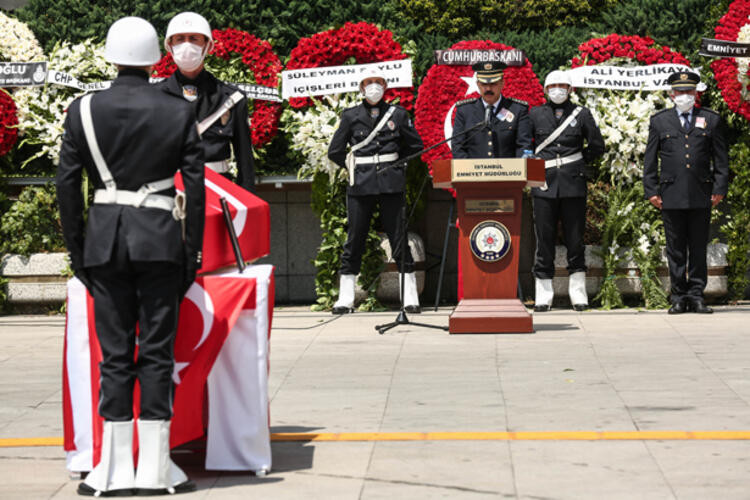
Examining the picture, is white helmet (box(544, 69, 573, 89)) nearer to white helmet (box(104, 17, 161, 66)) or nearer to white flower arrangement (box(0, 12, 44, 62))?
white flower arrangement (box(0, 12, 44, 62))

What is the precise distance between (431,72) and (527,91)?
3.05 ft

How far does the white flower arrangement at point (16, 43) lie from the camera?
500 inches

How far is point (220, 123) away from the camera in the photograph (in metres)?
7.69

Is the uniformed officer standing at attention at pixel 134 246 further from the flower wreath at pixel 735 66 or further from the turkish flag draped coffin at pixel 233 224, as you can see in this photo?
the flower wreath at pixel 735 66

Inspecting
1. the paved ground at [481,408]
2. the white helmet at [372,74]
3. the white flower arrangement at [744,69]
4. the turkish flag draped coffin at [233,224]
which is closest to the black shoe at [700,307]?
the paved ground at [481,408]

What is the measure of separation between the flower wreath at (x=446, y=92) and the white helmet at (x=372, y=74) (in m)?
0.51

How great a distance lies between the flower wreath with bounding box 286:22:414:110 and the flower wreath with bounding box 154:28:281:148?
0.36m

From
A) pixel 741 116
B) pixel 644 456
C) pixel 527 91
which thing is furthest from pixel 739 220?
pixel 644 456

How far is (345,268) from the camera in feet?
37.7

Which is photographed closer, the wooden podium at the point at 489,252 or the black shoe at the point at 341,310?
the wooden podium at the point at 489,252

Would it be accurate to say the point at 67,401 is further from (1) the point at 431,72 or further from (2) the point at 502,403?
(1) the point at 431,72

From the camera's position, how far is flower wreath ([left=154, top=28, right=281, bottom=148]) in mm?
12305

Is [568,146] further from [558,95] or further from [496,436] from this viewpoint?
[496,436]

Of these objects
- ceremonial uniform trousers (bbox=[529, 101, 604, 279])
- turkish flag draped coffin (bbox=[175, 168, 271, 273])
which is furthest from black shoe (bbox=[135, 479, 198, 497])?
ceremonial uniform trousers (bbox=[529, 101, 604, 279])
